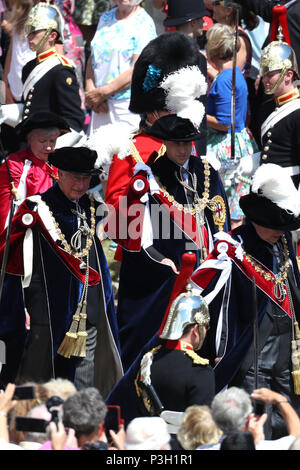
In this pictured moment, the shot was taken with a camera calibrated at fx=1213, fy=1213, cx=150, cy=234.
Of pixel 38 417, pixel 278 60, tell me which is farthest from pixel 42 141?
pixel 38 417

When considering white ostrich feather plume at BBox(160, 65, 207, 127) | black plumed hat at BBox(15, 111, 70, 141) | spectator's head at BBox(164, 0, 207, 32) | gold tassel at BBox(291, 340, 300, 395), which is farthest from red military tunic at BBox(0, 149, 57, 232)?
gold tassel at BBox(291, 340, 300, 395)

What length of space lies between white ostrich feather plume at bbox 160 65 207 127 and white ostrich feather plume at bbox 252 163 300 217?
982mm

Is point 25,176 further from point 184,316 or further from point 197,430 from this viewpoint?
point 197,430

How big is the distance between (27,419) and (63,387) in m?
0.30

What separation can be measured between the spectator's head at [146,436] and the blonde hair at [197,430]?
8 cm

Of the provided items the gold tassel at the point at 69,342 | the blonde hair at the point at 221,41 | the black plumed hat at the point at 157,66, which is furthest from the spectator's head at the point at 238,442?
the blonde hair at the point at 221,41

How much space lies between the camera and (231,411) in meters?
5.04

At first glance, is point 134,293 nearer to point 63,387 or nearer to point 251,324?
point 251,324

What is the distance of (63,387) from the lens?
5324 mm

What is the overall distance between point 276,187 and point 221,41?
295 centimetres

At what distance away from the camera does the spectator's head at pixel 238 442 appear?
475cm

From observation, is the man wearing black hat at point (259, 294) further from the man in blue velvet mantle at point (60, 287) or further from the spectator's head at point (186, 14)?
the spectator's head at point (186, 14)

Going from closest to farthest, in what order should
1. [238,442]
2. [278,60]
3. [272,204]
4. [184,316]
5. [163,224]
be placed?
1. [238,442]
2. [184,316]
3. [272,204]
4. [163,224]
5. [278,60]
